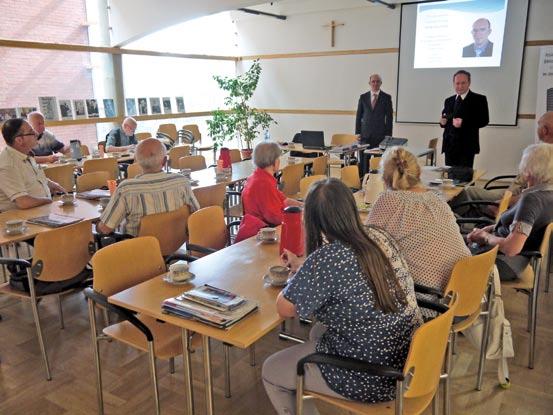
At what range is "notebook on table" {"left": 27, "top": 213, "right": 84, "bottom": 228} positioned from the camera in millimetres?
2977

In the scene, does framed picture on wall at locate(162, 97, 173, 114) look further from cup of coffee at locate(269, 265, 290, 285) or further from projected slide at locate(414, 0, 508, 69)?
cup of coffee at locate(269, 265, 290, 285)

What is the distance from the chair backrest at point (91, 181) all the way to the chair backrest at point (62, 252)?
1492mm

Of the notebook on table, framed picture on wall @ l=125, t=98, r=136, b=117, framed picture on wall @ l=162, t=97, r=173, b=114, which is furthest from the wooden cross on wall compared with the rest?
the notebook on table

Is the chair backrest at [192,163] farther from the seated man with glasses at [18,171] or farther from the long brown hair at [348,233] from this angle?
the long brown hair at [348,233]

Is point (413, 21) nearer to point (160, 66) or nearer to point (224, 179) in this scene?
point (160, 66)

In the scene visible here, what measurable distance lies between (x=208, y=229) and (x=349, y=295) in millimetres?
1512

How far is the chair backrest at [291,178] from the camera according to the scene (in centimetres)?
488

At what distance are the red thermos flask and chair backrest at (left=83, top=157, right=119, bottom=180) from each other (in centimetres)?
335

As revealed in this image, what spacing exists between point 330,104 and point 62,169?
591cm

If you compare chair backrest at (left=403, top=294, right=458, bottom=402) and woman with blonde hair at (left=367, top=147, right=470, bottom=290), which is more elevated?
woman with blonde hair at (left=367, top=147, right=470, bottom=290)

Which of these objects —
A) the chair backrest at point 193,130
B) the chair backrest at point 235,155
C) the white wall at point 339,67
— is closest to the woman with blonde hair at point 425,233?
the chair backrest at point 235,155

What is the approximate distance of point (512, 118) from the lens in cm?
768

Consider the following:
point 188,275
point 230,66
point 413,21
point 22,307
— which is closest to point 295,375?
point 188,275

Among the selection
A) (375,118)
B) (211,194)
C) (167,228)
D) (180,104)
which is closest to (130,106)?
(180,104)
